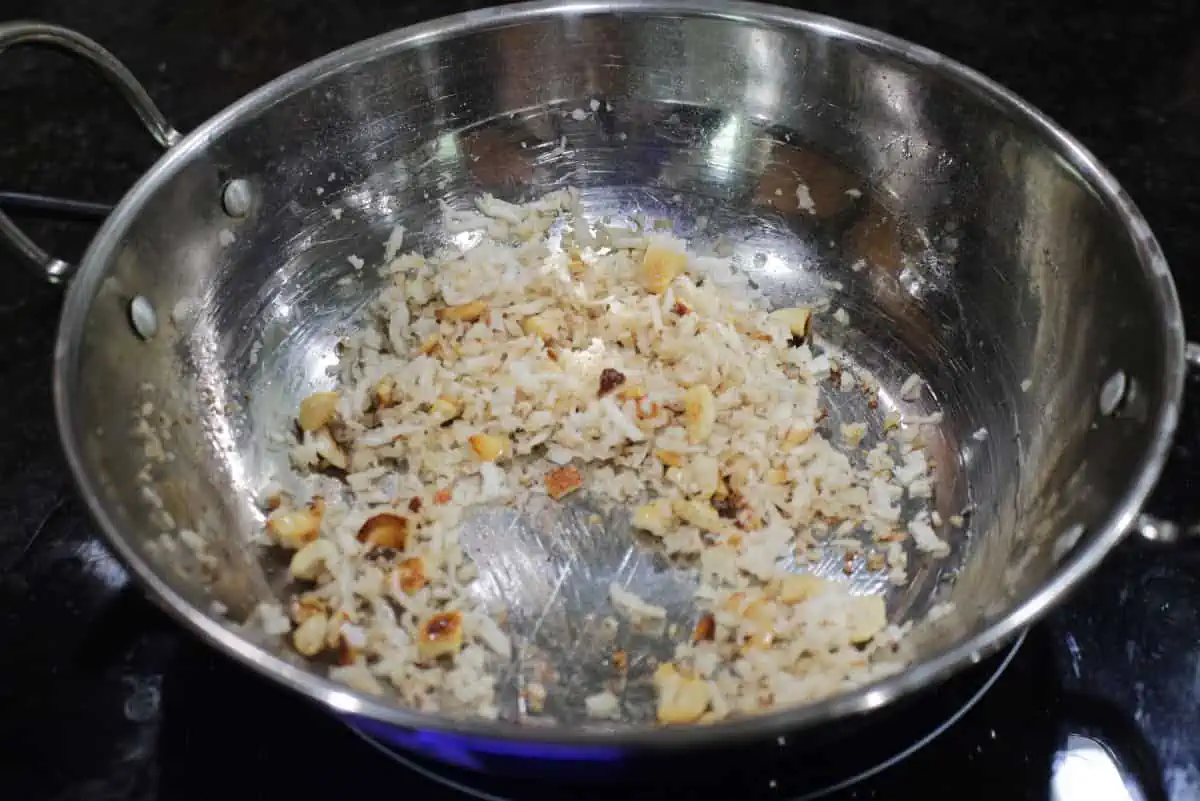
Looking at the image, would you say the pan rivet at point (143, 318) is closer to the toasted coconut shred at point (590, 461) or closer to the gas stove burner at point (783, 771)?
the toasted coconut shred at point (590, 461)

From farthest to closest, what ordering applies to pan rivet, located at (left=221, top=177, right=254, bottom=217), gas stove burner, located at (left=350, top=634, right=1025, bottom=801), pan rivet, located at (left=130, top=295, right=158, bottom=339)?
1. pan rivet, located at (left=221, top=177, right=254, bottom=217)
2. pan rivet, located at (left=130, top=295, right=158, bottom=339)
3. gas stove burner, located at (left=350, top=634, right=1025, bottom=801)

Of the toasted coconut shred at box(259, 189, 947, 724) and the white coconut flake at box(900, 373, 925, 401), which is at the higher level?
the white coconut flake at box(900, 373, 925, 401)

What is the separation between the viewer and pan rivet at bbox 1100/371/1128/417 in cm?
91

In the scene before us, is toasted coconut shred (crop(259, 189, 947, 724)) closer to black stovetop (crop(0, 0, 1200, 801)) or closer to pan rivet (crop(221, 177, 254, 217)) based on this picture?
black stovetop (crop(0, 0, 1200, 801))

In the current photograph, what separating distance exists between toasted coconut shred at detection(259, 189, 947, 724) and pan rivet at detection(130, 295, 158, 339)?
194 millimetres

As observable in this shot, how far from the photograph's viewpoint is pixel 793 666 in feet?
3.05

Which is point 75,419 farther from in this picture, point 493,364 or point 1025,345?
point 1025,345

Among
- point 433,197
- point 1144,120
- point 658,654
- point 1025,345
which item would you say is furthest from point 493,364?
point 1144,120

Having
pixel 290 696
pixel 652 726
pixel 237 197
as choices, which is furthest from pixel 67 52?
pixel 652 726

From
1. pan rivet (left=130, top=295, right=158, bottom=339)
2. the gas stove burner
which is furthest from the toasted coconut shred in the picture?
pan rivet (left=130, top=295, right=158, bottom=339)

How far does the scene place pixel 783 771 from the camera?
87 cm

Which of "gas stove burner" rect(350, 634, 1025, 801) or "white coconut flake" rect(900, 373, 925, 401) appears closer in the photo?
"gas stove burner" rect(350, 634, 1025, 801)

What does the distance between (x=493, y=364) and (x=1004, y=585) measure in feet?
2.07

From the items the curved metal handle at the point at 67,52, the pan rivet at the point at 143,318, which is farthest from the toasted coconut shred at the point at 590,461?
the curved metal handle at the point at 67,52
